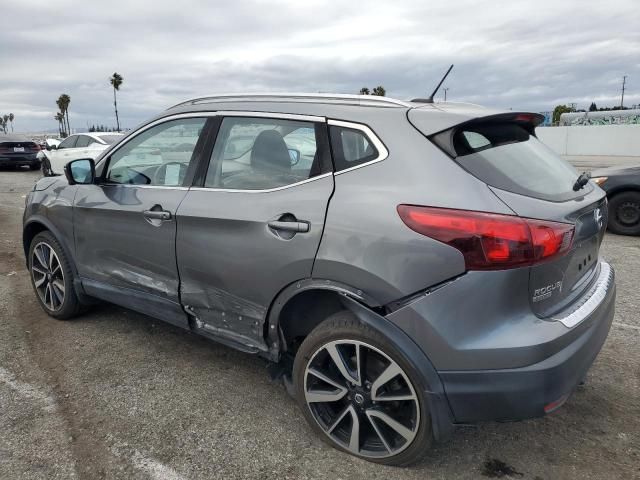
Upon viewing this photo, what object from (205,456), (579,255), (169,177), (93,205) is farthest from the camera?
(93,205)

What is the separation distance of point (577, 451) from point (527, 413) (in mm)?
678

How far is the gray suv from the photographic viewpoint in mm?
2086

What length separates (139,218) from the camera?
127 inches

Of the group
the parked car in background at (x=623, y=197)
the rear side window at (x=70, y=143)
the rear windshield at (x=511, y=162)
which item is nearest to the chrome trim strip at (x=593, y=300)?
the rear windshield at (x=511, y=162)

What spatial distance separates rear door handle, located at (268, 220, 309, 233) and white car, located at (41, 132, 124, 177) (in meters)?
13.4

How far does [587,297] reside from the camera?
2461mm

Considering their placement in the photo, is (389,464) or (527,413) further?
(389,464)

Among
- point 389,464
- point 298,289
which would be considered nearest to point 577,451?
point 389,464

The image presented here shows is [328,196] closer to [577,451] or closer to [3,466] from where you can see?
[577,451]

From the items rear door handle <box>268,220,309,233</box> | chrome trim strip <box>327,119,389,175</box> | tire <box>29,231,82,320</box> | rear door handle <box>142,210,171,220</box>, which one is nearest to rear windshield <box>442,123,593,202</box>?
chrome trim strip <box>327,119,389,175</box>

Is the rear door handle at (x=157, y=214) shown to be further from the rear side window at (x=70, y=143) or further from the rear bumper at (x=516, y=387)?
the rear side window at (x=70, y=143)

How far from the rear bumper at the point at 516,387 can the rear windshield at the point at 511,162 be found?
0.70m

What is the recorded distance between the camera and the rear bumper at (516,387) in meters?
2.07

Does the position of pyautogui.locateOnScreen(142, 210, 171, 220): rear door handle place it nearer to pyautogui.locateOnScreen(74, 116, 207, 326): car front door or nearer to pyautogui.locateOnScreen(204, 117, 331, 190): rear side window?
pyautogui.locateOnScreen(74, 116, 207, 326): car front door
